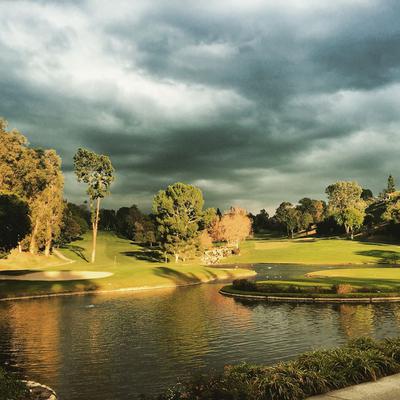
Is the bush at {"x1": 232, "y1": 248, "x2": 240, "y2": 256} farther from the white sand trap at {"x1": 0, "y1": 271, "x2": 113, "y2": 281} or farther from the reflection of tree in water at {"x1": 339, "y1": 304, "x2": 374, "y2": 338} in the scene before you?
the reflection of tree in water at {"x1": 339, "y1": 304, "x2": 374, "y2": 338}

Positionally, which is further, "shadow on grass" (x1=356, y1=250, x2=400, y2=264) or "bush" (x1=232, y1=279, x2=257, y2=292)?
"shadow on grass" (x1=356, y1=250, x2=400, y2=264)

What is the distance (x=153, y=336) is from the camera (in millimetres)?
26594

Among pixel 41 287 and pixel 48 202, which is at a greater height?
pixel 48 202

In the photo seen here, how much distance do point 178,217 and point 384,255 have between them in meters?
49.9

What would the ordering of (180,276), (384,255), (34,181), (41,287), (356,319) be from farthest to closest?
(384,255)
(34,181)
(180,276)
(41,287)
(356,319)

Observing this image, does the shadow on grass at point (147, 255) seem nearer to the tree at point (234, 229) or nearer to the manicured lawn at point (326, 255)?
the manicured lawn at point (326, 255)

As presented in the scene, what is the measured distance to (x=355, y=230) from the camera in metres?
182

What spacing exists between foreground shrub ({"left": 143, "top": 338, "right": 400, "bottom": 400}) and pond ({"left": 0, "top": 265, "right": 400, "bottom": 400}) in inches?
203

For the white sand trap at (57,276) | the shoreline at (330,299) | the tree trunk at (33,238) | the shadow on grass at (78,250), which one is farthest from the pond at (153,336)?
the shadow on grass at (78,250)

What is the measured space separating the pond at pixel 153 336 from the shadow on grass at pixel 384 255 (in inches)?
2643

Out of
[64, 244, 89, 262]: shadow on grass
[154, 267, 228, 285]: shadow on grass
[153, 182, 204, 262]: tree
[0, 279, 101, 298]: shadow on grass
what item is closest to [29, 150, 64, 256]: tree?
[64, 244, 89, 262]: shadow on grass

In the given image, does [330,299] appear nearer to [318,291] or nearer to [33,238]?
[318,291]

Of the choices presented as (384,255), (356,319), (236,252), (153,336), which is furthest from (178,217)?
(153,336)

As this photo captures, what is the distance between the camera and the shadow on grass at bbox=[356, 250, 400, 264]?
322ft
